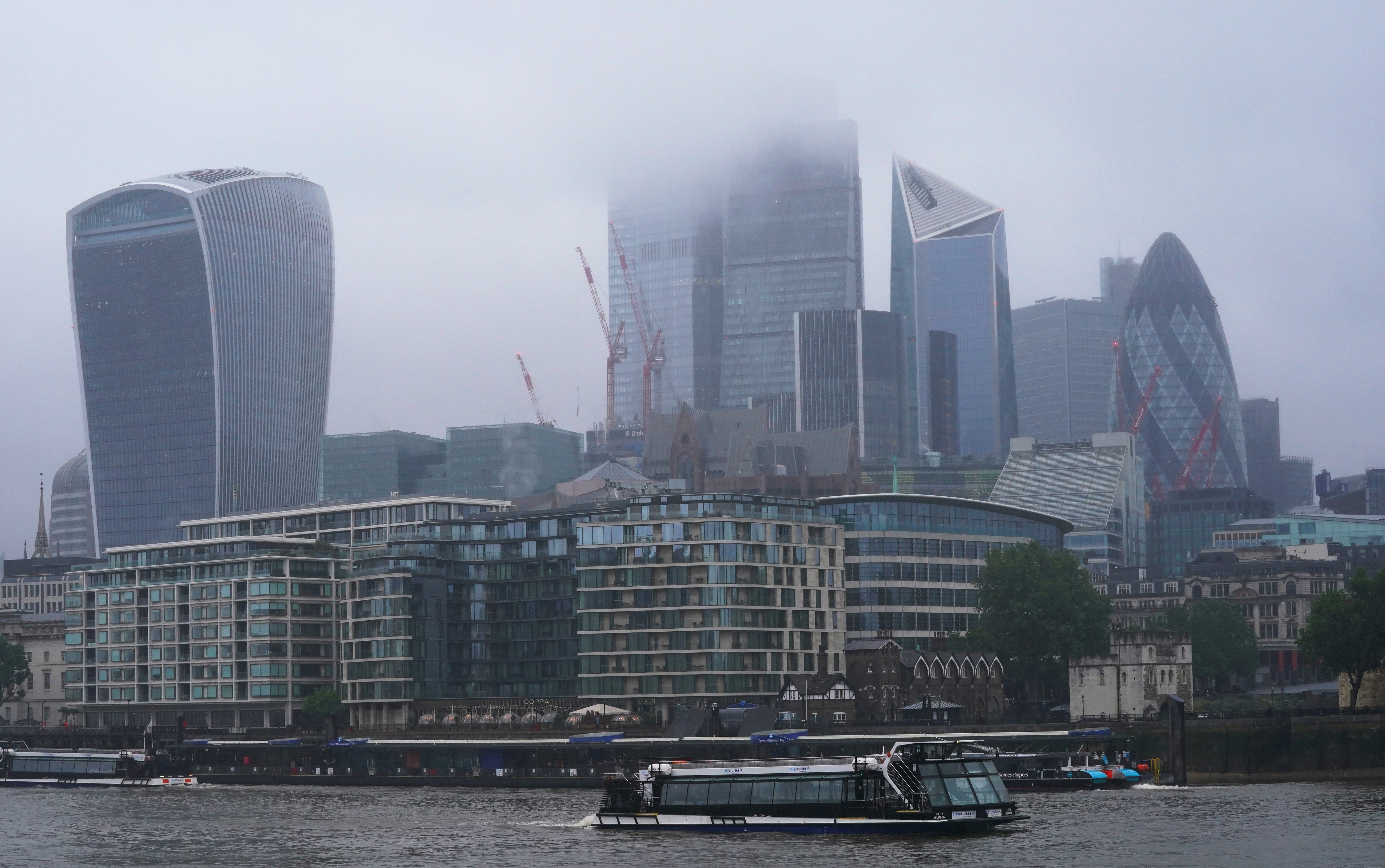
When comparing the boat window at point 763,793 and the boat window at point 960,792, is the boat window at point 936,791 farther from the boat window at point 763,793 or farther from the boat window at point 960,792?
the boat window at point 763,793

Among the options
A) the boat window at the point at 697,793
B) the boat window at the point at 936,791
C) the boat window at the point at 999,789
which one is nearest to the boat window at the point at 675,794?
the boat window at the point at 697,793

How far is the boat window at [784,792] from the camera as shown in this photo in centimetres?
12194

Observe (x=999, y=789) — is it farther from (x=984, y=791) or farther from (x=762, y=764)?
(x=762, y=764)

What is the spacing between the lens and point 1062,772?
156375 millimetres

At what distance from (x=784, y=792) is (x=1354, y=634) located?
76.6 meters

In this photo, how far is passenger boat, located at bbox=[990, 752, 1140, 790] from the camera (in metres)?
155

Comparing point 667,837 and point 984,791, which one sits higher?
point 984,791

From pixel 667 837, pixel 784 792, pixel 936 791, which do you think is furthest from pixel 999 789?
pixel 667 837

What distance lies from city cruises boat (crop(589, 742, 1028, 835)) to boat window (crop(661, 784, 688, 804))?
0.05 m

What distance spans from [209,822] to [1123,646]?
294 feet

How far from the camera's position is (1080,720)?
180 metres

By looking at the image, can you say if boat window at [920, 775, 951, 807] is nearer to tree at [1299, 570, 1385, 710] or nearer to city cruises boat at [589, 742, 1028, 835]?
city cruises boat at [589, 742, 1028, 835]

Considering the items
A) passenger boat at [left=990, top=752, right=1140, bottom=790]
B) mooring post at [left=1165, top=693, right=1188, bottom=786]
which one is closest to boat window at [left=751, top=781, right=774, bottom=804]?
passenger boat at [left=990, top=752, right=1140, bottom=790]

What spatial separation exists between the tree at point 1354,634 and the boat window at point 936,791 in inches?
2768
